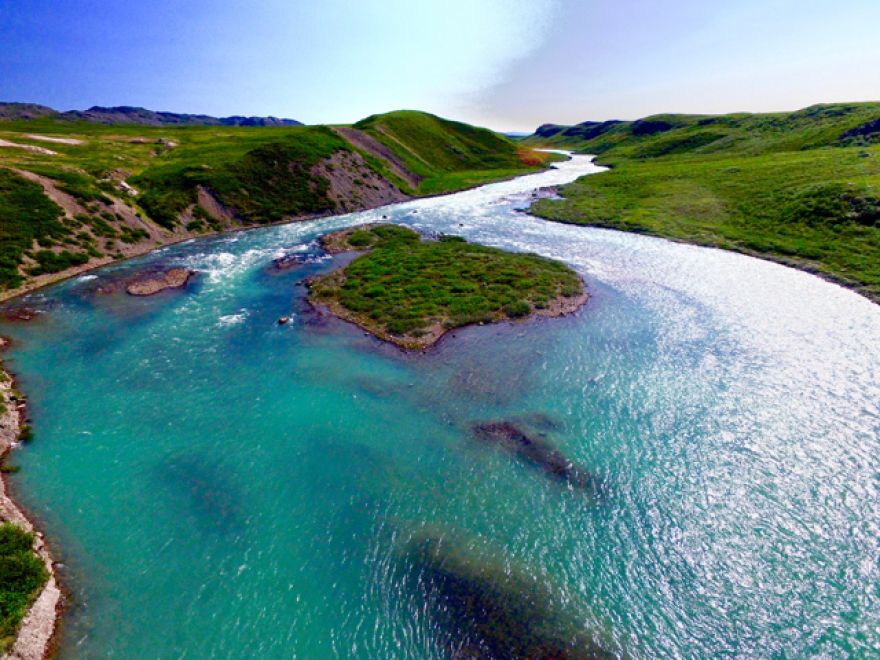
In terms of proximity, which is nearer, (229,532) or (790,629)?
(790,629)

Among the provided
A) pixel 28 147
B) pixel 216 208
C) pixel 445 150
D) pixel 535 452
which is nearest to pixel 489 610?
pixel 535 452

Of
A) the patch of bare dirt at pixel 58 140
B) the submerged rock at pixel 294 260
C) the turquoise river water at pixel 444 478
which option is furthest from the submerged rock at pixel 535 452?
the patch of bare dirt at pixel 58 140

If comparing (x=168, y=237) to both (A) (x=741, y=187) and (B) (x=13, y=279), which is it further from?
(A) (x=741, y=187)

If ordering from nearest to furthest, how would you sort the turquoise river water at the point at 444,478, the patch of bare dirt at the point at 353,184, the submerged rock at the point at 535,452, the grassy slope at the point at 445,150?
1. the turquoise river water at the point at 444,478
2. the submerged rock at the point at 535,452
3. the patch of bare dirt at the point at 353,184
4. the grassy slope at the point at 445,150

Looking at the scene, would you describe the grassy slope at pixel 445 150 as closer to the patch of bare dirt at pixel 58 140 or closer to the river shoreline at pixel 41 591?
the patch of bare dirt at pixel 58 140

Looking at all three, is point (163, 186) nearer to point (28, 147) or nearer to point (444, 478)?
point (28, 147)

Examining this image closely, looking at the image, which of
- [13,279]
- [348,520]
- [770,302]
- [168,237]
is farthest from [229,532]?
[168,237]
